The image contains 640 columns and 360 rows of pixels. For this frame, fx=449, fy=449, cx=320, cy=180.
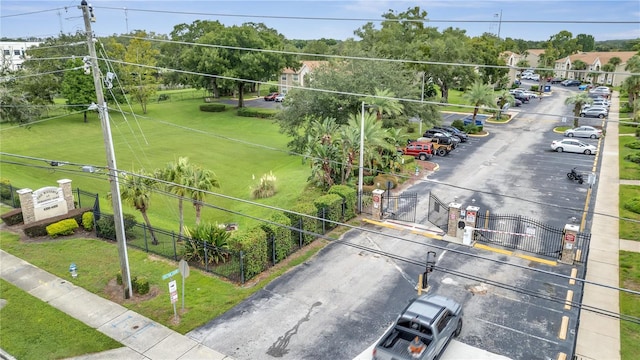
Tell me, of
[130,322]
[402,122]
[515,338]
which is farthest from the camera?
[402,122]

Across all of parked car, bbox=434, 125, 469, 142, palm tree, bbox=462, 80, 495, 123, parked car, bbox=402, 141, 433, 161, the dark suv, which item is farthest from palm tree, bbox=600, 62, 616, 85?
parked car, bbox=402, 141, 433, 161

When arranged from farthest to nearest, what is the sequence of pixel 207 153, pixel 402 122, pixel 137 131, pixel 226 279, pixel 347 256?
1. pixel 137 131
2. pixel 207 153
3. pixel 402 122
4. pixel 347 256
5. pixel 226 279

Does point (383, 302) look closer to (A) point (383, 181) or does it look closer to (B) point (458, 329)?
(B) point (458, 329)

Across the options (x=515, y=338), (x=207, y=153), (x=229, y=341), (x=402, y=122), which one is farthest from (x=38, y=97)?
(x=515, y=338)

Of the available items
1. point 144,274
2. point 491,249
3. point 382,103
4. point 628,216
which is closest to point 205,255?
point 144,274

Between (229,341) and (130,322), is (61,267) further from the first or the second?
(229,341)

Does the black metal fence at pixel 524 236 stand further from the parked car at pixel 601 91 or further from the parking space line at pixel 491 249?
the parked car at pixel 601 91

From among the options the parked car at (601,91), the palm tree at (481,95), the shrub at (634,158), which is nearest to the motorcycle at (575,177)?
the shrub at (634,158)
